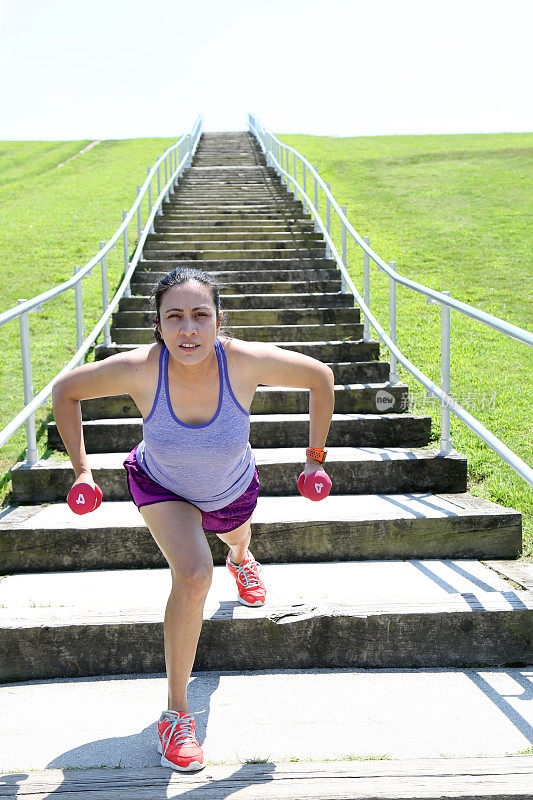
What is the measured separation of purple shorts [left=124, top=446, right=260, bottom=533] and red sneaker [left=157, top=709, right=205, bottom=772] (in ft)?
2.09

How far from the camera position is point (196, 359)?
7.88ft

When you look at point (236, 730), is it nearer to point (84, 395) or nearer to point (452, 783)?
point (452, 783)

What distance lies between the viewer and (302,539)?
12.0ft

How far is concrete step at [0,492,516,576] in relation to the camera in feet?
11.9

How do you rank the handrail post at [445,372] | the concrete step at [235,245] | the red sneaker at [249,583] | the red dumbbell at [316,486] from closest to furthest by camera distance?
1. the red dumbbell at [316,486]
2. the red sneaker at [249,583]
3. the handrail post at [445,372]
4. the concrete step at [235,245]

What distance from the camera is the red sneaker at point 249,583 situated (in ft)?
9.88

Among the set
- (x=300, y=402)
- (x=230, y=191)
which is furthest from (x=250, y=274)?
(x=230, y=191)

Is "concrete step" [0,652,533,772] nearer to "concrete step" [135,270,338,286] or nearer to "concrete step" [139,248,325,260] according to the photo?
"concrete step" [135,270,338,286]

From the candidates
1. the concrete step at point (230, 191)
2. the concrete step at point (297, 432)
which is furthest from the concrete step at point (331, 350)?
the concrete step at point (230, 191)

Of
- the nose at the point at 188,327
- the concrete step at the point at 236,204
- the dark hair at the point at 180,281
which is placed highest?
the concrete step at the point at 236,204

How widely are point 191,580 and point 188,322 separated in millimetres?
775

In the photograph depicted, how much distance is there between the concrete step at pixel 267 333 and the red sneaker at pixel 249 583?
3499 mm

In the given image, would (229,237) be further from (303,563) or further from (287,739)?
(287,739)

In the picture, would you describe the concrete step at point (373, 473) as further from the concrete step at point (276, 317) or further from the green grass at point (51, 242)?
the concrete step at point (276, 317)
